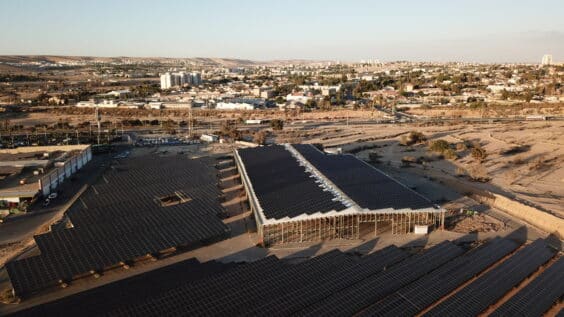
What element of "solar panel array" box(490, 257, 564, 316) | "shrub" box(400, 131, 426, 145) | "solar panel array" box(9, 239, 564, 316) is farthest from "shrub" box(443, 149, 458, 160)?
"solar panel array" box(490, 257, 564, 316)

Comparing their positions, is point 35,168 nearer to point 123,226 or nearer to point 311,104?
point 123,226

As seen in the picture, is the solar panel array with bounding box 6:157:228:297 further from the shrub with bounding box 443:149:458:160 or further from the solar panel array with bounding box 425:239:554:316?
the shrub with bounding box 443:149:458:160

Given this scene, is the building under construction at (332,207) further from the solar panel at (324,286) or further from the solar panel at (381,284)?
the solar panel at (324,286)

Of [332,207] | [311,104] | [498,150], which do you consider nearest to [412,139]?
[498,150]

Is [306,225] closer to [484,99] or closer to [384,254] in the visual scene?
[384,254]

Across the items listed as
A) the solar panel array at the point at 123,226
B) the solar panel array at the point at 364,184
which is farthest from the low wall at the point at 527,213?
the solar panel array at the point at 123,226

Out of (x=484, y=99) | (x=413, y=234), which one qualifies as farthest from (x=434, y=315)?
(x=484, y=99)
